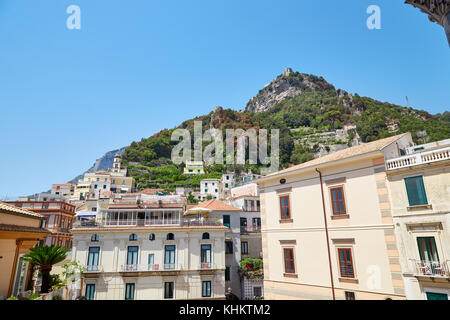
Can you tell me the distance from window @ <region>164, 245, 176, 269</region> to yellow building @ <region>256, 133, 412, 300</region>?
40.3ft

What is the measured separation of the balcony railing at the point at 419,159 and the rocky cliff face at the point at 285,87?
169 m

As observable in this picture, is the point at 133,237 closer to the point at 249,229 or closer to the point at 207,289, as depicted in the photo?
the point at 207,289

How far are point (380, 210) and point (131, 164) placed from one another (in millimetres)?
103541

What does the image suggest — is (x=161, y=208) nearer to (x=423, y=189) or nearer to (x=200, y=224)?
(x=200, y=224)

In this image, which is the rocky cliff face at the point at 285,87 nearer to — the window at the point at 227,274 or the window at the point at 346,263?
the window at the point at 227,274

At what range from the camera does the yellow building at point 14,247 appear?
10633 millimetres

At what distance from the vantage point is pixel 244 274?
29344mm

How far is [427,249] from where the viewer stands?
11.5m

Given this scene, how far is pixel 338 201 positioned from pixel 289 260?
4.66 meters

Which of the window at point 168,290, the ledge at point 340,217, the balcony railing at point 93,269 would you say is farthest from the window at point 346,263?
the balcony railing at point 93,269

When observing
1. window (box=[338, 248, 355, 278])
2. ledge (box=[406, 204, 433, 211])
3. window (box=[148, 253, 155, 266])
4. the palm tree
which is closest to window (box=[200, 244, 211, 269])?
window (box=[148, 253, 155, 266])

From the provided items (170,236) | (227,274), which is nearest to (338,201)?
(170,236)

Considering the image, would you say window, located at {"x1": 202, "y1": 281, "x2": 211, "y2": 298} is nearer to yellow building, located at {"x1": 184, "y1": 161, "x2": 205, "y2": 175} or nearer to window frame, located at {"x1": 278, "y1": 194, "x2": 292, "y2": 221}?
window frame, located at {"x1": 278, "y1": 194, "x2": 292, "y2": 221}
